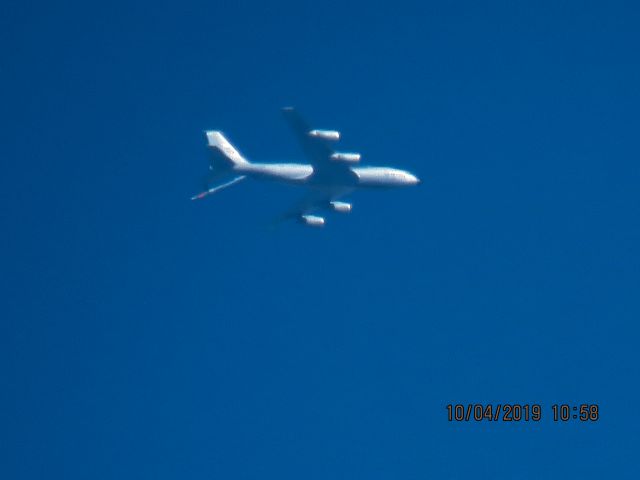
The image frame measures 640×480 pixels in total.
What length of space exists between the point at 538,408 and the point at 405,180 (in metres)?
18.1

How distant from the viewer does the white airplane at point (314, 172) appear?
56.4 m

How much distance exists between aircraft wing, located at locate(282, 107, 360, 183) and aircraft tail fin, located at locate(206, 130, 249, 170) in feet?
16.8

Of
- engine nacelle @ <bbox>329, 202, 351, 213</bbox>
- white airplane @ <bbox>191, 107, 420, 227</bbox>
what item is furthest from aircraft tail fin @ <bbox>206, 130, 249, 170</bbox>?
engine nacelle @ <bbox>329, 202, 351, 213</bbox>

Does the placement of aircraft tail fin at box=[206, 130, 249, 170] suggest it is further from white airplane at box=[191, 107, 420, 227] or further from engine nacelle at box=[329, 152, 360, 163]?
engine nacelle at box=[329, 152, 360, 163]

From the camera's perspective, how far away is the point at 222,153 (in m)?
60.1

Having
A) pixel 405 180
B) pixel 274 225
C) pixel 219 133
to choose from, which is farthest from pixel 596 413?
pixel 219 133

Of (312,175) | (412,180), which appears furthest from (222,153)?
(412,180)

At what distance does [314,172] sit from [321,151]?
7.89ft

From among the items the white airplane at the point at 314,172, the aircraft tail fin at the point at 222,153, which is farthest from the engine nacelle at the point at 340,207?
the aircraft tail fin at the point at 222,153

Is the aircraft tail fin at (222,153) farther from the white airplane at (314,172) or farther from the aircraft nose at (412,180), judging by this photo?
the aircraft nose at (412,180)

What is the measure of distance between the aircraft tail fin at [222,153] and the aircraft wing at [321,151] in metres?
5.12

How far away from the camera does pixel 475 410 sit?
163 feet

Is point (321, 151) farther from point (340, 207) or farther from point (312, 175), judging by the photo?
point (340, 207)

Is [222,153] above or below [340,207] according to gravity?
above
